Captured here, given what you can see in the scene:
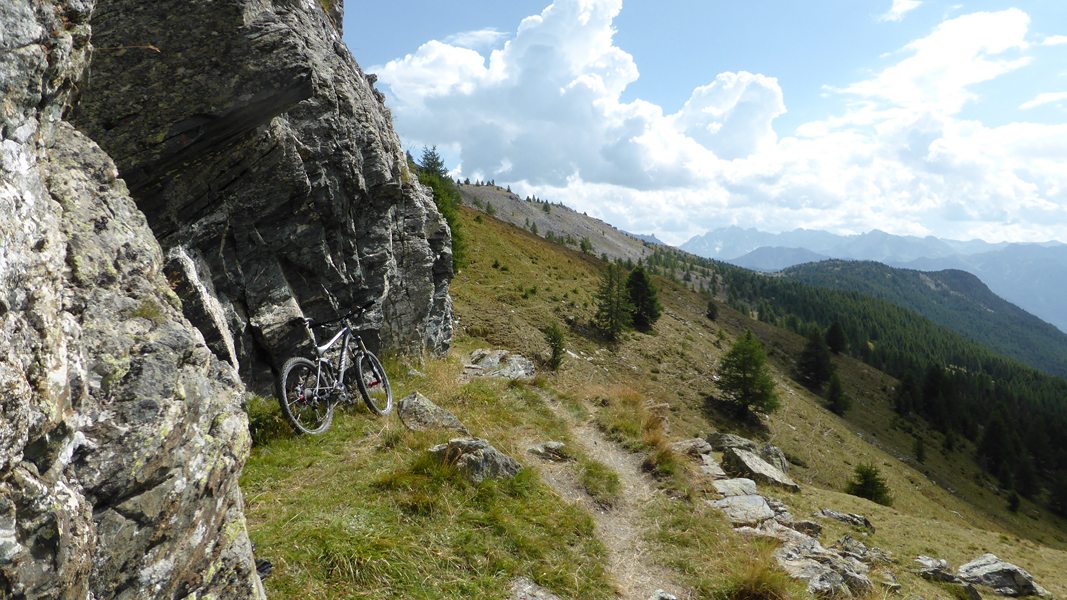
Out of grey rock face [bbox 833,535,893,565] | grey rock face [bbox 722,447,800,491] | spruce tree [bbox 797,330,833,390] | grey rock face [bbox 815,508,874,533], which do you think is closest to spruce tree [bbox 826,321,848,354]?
spruce tree [bbox 797,330,833,390]

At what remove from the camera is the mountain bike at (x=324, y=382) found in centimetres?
926

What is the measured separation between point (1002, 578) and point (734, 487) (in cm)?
831

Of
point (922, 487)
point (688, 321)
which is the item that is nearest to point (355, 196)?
point (688, 321)

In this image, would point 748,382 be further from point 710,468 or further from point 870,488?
point 710,468

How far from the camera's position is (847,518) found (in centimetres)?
1370

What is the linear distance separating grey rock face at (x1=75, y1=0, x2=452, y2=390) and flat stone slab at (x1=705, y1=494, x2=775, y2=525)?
31.2 ft

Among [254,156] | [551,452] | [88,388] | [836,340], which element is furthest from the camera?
[836,340]

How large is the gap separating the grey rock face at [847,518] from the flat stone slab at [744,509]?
3263 millimetres

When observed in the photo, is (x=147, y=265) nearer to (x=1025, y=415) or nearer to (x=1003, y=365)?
(x=1025, y=415)

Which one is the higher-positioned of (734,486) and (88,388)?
(88,388)

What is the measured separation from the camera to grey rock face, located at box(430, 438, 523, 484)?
331 inches

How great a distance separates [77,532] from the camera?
9.66 ft

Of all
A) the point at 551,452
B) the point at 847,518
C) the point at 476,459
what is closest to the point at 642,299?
the point at 847,518

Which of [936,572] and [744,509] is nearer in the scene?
[744,509]
